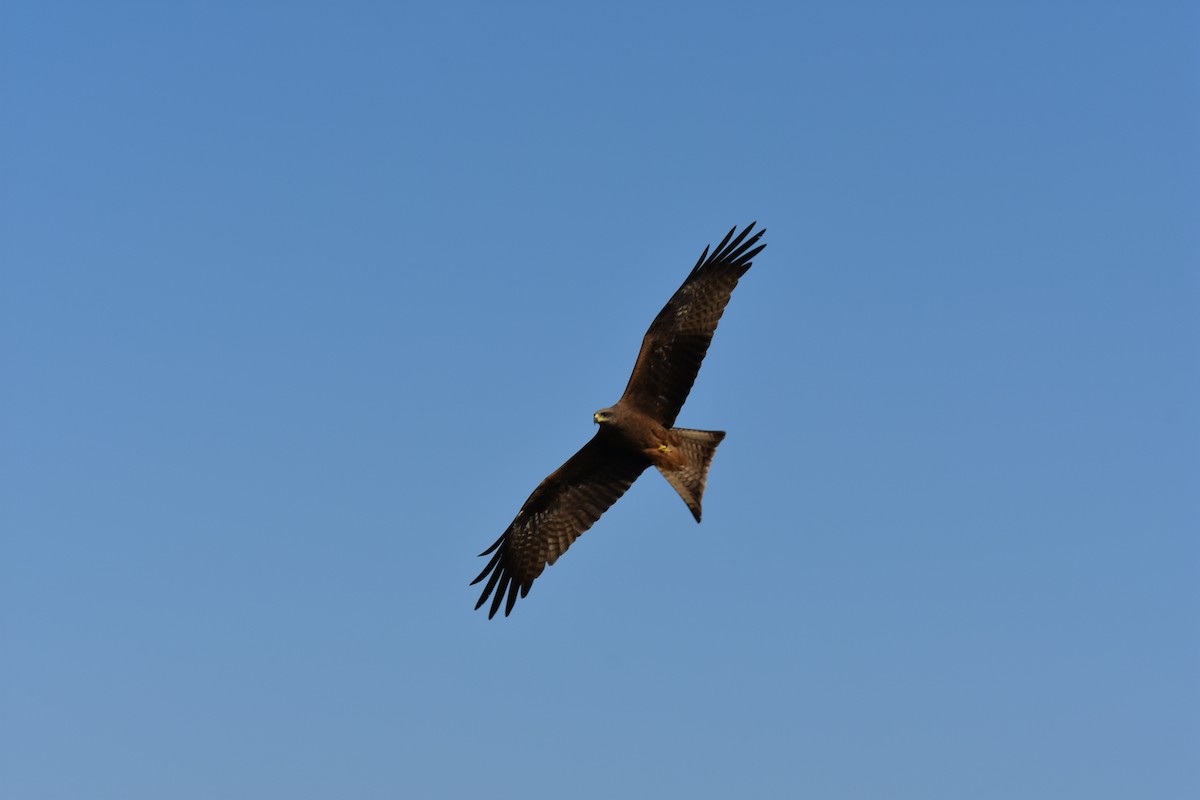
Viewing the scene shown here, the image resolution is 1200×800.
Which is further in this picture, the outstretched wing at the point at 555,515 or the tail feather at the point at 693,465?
the outstretched wing at the point at 555,515

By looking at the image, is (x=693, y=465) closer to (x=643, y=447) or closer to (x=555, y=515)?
(x=643, y=447)

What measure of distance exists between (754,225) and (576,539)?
3781 millimetres

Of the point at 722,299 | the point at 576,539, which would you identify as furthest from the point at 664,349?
the point at 576,539

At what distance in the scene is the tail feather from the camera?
52.2 ft

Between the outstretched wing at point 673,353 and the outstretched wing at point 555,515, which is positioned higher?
the outstretched wing at point 673,353

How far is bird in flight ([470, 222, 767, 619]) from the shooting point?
631 inches

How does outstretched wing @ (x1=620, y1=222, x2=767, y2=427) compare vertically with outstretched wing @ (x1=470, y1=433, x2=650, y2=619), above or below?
above

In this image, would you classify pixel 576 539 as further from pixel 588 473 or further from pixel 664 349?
pixel 664 349

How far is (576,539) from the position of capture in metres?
17.2

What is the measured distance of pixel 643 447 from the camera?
16.1 metres

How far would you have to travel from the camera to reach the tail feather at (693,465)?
15898mm

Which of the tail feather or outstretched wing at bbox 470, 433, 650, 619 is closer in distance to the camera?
the tail feather

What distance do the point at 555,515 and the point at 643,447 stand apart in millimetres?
1650

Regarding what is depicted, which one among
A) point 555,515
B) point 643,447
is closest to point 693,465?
point 643,447
